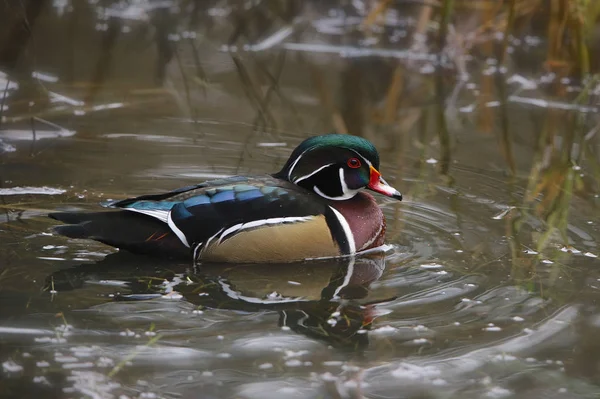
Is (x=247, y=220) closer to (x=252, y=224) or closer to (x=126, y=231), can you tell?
(x=252, y=224)

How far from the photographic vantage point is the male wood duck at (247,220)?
540 cm

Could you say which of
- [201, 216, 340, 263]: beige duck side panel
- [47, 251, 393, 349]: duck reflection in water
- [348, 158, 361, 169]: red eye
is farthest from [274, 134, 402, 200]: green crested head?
[47, 251, 393, 349]: duck reflection in water

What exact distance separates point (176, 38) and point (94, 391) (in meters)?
8.39

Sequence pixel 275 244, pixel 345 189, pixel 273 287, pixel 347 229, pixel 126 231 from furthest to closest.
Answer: pixel 345 189 < pixel 347 229 < pixel 275 244 < pixel 126 231 < pixel 273 287

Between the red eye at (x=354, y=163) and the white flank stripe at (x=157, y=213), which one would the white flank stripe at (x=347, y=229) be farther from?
the white flank stripe at (x=157, y=213)

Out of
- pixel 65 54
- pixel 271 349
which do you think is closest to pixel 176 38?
pixel 65 54

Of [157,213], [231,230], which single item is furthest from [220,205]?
[157,213]

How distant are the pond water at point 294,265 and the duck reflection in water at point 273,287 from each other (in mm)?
17

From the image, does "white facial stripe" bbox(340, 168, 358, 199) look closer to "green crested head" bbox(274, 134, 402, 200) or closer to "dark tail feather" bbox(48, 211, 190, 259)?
"green crested head" bbox(274, 134, 402, 200)

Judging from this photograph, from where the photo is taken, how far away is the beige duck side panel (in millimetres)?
5457

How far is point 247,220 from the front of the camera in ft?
17.8

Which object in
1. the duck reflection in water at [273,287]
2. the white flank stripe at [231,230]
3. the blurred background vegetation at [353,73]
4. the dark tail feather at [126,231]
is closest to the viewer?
the duck reflection in water at [273,287]

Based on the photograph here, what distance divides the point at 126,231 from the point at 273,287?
33.8 inches

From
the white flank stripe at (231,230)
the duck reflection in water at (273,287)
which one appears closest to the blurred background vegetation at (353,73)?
the duck reflection in water at (273,287)
